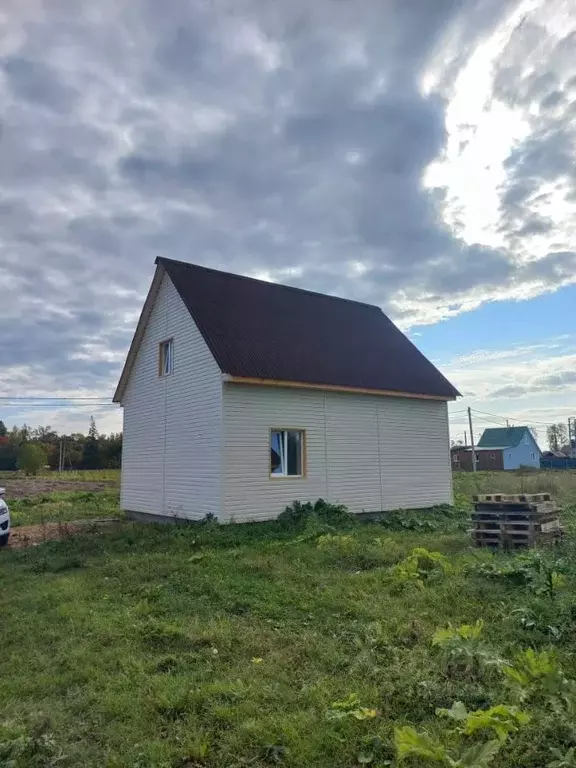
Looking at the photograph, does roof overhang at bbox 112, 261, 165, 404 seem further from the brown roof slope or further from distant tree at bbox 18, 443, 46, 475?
distant tree at bbox 18, 443, 46, 475

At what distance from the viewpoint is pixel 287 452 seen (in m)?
14.3

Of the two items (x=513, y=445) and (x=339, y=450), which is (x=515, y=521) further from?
(x=513, y=445)

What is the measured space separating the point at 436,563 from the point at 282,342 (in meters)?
8.47

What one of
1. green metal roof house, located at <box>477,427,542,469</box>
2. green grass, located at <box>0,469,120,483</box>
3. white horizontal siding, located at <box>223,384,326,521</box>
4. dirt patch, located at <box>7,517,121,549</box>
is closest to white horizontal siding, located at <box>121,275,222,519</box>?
white horizontal siding, located at <box>223,384,326,521</box>

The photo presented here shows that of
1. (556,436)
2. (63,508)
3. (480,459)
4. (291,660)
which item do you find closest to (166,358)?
(63,508)

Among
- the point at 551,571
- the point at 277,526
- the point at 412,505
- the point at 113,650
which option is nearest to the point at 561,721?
the point at 551,571

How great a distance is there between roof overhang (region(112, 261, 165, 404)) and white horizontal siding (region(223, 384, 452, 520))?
472 centimetres

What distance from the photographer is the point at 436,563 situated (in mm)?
8109

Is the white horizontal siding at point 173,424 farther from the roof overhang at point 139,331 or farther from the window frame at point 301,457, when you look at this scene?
the window frame at point 301,457

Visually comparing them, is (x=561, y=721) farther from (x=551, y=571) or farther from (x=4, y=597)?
(x=4, y=597)

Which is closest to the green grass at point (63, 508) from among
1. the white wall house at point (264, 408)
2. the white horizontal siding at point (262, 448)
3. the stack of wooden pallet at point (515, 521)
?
the white wall house at point (264, 408)

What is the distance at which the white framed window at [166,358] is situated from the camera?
15.6m

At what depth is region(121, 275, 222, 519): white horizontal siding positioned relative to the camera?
531 inches

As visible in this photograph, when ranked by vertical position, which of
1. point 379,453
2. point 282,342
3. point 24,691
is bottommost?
point 24,691
